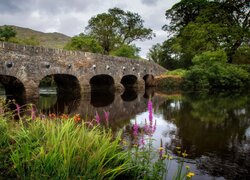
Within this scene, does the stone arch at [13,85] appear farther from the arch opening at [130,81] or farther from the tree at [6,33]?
the tree at [6,33]

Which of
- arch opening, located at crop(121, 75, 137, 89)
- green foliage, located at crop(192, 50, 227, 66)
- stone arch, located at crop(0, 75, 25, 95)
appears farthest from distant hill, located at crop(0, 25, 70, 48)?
Result: stone arch, located at crop(0, 75, 25, 95)

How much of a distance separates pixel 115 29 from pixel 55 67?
23339 mm

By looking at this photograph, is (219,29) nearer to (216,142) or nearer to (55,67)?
(55,67)

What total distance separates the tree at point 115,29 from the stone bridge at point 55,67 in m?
14.0

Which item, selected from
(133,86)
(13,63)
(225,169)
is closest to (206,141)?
(225,169)

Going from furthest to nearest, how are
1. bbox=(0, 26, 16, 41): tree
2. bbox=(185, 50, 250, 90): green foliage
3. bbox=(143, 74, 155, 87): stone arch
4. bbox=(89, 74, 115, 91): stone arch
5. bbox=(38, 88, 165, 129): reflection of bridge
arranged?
bbox=(0, 26, 16, 41): tree
bbox=(143, 74, 155, 87): stone arch
bbox=(89, 74, 115, 91): stone arch
bbox=(185, 50, 250, 90): green foliage
bbox=(38, 88, 165, 129): reflection of bridge

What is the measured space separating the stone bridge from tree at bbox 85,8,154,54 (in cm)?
1402

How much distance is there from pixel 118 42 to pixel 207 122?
3143cm

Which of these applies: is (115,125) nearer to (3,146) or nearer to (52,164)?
(3,146)

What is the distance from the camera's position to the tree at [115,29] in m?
37.2

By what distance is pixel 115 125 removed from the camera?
7562 millimetres

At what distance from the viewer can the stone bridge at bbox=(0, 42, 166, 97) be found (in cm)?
1403

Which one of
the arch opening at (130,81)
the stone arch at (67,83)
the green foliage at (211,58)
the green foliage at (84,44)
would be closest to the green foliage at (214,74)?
the green foliage at (211,58)

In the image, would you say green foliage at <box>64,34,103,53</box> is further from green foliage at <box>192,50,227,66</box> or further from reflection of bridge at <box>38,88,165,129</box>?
reflection of bridge at <box>38,88,165,129</box>
